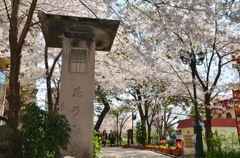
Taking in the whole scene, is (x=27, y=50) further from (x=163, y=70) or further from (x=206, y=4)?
(x=206, y=4)

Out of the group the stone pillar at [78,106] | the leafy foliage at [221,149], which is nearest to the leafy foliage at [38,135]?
the stone pillar at [78,106]

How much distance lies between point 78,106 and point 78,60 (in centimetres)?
120

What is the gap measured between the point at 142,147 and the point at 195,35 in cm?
1348

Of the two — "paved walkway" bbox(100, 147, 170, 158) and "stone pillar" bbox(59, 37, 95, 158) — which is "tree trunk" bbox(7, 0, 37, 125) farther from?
"paved walkway" bbox(100, 147, 170, 158)

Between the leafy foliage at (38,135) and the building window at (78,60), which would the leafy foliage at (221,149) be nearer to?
the building window at (78,60)

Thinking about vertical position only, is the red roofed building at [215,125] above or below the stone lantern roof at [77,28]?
below

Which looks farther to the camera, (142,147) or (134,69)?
(142,147)

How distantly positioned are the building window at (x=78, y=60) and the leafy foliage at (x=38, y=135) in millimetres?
2005

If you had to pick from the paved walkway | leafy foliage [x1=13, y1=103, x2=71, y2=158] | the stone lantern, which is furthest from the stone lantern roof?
the paved walkway

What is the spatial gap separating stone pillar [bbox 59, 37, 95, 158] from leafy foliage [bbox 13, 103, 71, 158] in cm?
146

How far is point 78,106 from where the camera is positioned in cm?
562

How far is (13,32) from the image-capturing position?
5.65m

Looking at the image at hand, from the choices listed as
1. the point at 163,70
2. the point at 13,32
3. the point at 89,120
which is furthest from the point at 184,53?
the point at 13,32

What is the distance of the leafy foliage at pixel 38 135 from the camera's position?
3711 mm
